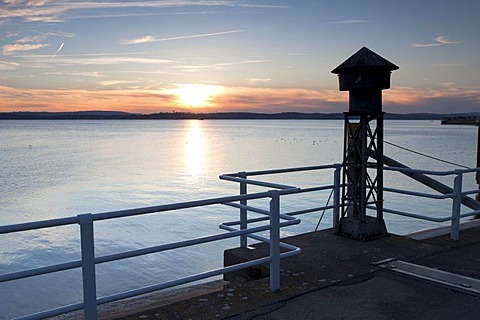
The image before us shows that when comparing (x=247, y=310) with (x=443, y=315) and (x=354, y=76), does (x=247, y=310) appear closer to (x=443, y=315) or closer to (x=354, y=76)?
(x=443, y=315)

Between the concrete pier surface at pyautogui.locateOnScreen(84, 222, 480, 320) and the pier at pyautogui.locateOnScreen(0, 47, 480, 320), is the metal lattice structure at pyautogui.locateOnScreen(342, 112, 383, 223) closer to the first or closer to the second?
the pier at pyautogui.locateOnScreen(0, 47, 480, 320)

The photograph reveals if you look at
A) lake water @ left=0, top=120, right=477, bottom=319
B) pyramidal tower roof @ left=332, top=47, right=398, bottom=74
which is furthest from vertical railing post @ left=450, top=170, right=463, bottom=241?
lake water @ left=0, top=120, right=477, bottom=319

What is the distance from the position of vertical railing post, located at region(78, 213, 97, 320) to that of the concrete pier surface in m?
0.68

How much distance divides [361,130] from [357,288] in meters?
2.66

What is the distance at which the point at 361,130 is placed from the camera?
6.57 m

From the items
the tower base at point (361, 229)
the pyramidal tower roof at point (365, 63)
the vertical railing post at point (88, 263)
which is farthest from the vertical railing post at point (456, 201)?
the vertical railing post at point (88, 263)

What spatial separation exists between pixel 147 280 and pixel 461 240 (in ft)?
26.0

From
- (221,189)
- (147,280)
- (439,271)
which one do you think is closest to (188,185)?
(221,189)

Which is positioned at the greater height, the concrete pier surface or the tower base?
the tower base

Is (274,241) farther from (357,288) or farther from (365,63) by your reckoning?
(365,63)

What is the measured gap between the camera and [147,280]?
37.7ft

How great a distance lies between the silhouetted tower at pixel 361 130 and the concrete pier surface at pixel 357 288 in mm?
354

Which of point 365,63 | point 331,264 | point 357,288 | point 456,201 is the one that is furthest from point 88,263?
point 456,201

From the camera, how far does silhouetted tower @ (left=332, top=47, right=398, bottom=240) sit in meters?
6.40
